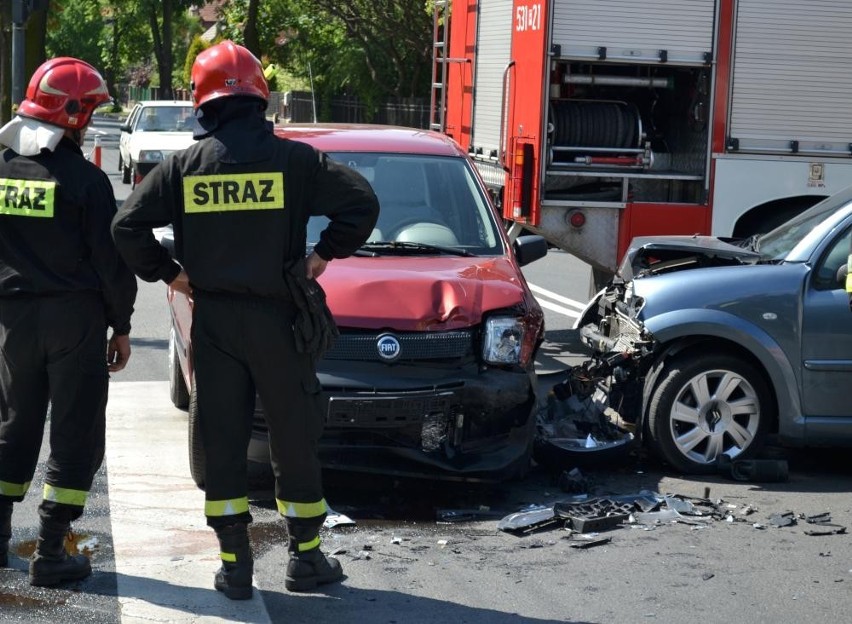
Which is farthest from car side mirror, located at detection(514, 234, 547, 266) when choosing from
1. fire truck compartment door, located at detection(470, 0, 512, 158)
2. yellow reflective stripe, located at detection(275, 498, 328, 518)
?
fire truck compartment door, located at detection(470, 0, 512, 158)

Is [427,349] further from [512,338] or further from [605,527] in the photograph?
[605,527]

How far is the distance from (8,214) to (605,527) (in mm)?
2962

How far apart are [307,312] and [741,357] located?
10.3 feet

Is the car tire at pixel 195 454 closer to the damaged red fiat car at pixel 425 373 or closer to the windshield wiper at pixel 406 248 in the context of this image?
the damaged red fiat car at pixel 425 373

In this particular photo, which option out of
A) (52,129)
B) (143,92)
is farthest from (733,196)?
(143,92)

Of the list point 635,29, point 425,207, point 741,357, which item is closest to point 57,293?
point 425,207

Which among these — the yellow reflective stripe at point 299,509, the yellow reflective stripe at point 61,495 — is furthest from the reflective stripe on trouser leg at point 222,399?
the yellow reflective stripe at point 61,495

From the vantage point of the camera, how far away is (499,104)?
40.4 ft

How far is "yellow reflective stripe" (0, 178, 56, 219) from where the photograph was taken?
489 cm

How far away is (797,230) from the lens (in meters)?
7.50

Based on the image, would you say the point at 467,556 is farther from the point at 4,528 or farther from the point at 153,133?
the point at 153,133

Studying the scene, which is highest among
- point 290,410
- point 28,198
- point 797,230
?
point 28,198

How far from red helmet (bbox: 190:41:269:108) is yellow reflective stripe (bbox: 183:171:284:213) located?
0.32m

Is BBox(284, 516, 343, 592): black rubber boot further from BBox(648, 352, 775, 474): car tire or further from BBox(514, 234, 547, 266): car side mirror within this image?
Answer: BBox(514, 234, 547, 266): car side mirror
